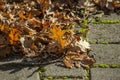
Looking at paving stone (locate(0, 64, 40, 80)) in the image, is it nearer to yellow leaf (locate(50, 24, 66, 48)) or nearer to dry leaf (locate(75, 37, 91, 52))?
yellow leaf (locate(50, 24, 66, 48))

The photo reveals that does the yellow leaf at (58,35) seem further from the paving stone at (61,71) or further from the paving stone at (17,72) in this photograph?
the paving stone at (17,72)

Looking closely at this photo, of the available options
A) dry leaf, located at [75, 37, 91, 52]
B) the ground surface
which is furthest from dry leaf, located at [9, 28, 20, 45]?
dry leaf, located at [75, 37, 91, 52]

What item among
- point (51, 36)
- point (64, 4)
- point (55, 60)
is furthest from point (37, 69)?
point (64, 4)

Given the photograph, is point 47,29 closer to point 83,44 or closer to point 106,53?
point 83,44

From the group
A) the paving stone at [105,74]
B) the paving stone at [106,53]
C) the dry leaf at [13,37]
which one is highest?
the dry leaf at [13,37]

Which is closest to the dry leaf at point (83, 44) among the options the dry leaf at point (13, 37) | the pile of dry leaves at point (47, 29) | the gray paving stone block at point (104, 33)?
the pile of dry leaves at point (47, 29)

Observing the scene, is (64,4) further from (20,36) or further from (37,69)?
(37,69)
